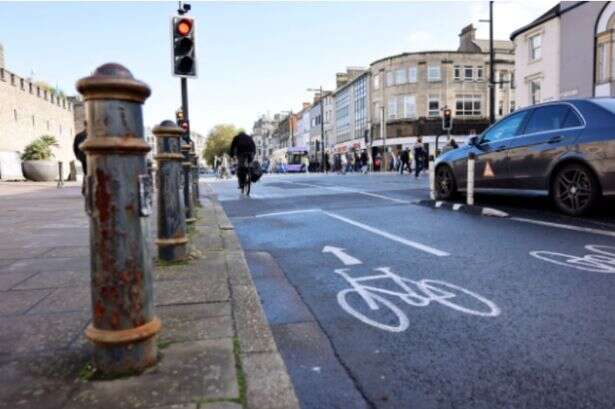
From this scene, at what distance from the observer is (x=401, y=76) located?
190 feet

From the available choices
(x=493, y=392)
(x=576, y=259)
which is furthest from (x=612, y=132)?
(x=493, y=392)

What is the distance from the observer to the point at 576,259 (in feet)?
15.6

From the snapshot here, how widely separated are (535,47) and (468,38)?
91.0ft

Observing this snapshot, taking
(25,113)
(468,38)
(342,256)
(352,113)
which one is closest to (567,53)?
(342,256)

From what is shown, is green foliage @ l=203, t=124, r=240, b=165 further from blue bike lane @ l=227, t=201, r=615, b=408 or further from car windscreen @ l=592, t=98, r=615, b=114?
blue bike lane @ l=227, t=201, r=615, b=408

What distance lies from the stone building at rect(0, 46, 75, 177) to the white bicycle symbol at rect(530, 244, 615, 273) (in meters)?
32.6

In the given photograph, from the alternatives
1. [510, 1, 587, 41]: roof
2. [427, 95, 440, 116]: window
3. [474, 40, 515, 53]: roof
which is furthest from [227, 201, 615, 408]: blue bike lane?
[474, 40, 515, 53]: roof

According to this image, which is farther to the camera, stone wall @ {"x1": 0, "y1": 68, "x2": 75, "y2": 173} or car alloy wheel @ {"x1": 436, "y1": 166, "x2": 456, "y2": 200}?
stone wall @ {"x1": 0, "y1": 68, "x2": 75, "y2": 173}

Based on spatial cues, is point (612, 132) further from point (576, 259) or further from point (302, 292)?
point (302, 292)

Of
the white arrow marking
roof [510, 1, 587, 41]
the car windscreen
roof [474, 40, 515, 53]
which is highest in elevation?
roof [474, 40, 515, 53]

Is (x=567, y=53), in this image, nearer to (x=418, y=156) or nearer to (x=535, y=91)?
(x=535, y=91)

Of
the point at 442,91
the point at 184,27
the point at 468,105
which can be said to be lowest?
the point at 184,27

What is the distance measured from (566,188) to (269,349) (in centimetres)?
611

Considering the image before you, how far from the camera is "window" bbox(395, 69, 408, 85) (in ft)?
189
